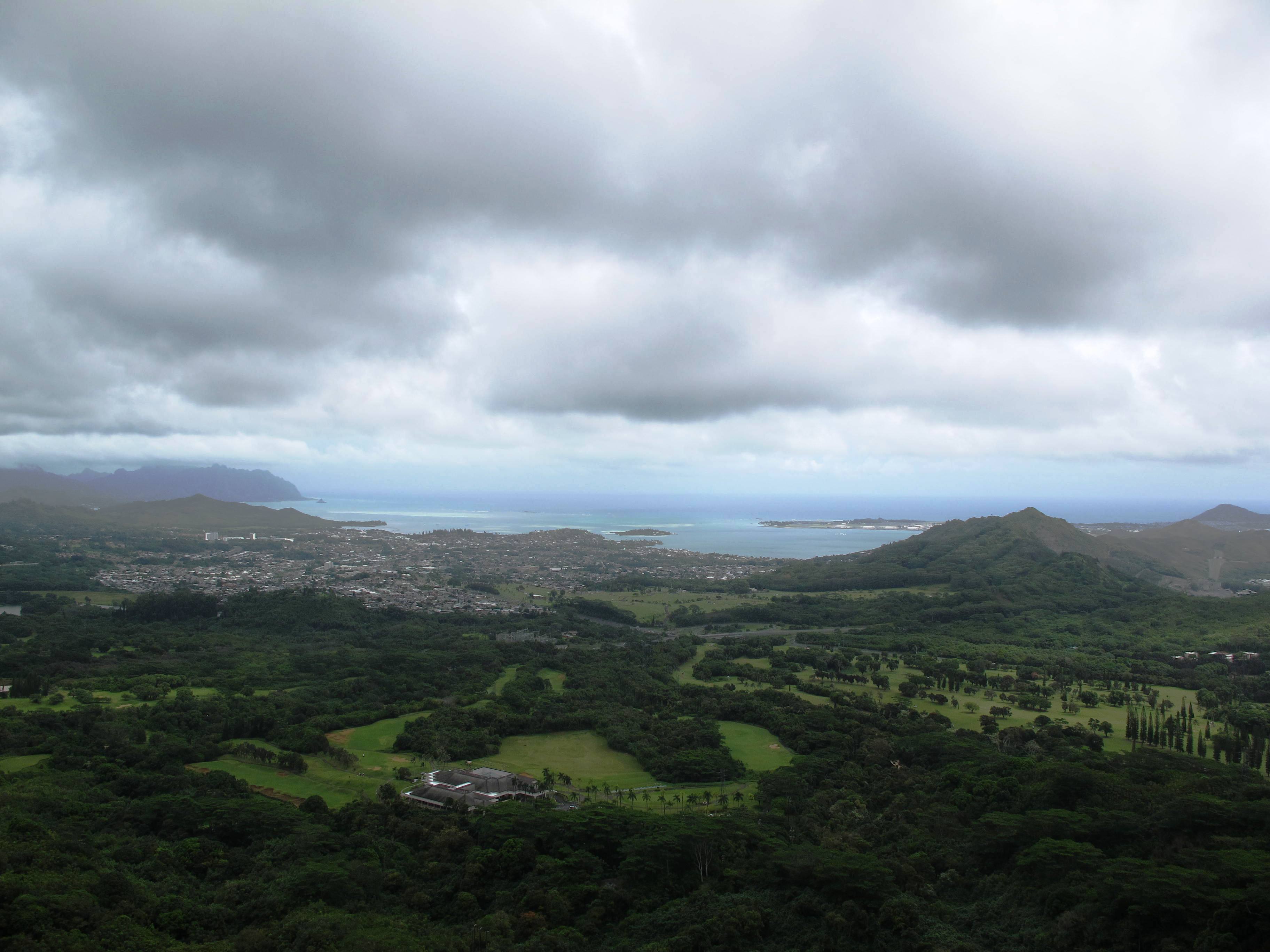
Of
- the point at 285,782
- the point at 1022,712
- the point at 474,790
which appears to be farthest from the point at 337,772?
the point at 1022,712

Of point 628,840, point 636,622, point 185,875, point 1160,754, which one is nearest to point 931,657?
point 1160,754

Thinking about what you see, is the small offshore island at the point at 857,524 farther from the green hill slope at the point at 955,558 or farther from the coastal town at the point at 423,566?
the green hill slope at the point at 955,558

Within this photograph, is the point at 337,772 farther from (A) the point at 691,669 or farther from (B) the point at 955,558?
(B) the point at 955,558

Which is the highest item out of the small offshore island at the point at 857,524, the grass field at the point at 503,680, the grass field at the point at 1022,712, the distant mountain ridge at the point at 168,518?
the small offshore island at the point at 857,524

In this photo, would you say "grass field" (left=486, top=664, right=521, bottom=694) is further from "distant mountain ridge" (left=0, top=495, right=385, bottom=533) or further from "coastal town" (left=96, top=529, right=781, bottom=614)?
"distant mountain ridge" (left=0, top=495, right=385, bottom=533)

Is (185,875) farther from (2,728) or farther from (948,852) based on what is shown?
(948,852)

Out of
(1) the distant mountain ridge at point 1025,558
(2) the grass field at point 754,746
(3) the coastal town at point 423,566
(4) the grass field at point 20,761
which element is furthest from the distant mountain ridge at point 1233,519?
(4) the grass field at point 20,761
